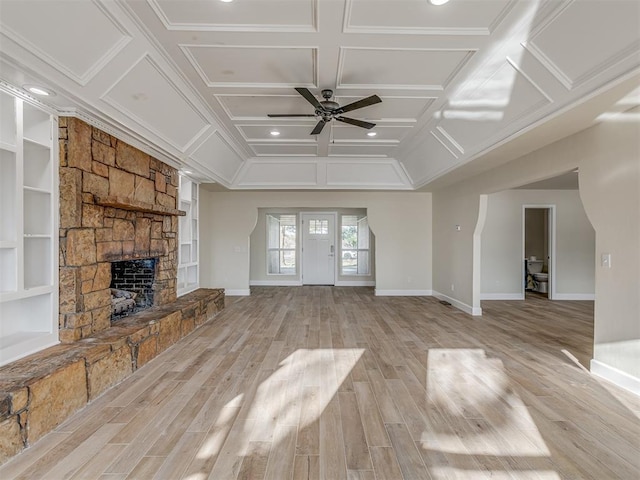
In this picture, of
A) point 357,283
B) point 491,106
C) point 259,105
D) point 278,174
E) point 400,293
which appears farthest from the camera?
point 357,283

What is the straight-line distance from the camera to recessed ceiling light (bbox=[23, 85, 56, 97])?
2.27 m

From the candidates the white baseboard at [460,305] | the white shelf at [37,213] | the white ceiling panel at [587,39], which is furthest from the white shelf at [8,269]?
the white baseboard at [460,305]

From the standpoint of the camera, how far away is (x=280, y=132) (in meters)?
4.85

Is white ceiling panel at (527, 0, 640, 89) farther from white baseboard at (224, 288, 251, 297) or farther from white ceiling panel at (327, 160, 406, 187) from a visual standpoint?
white baseboard at (224, 288, 251, 297)

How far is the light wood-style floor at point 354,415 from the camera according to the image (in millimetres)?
1831

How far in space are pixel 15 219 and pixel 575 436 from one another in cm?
422

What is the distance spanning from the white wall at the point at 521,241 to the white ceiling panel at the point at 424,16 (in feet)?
16.9

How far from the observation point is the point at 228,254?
7.42 meters

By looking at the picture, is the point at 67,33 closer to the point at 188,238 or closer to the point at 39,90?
the point at 39,90

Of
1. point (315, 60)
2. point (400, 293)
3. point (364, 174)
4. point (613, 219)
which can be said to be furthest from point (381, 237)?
point (315, 60)

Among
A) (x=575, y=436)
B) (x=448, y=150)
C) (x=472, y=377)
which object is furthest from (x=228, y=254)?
(x=575, y=436)

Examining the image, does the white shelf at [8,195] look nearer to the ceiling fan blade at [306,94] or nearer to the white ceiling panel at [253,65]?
the white ceiling panel at [253,65]

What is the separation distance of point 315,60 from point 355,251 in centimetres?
663

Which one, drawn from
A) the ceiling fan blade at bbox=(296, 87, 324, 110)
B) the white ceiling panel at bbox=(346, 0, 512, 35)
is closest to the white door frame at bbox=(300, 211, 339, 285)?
the ceiling fan blade at bbox=(296, 87, 324, 110)
